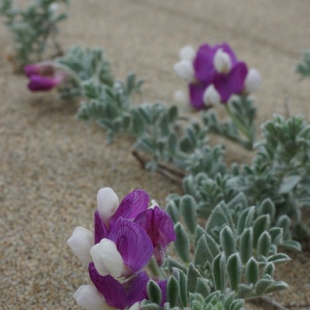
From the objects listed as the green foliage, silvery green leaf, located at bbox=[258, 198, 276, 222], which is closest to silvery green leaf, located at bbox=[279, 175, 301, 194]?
silvery green leaf, located at bbox=[258, 198, 276, 222]

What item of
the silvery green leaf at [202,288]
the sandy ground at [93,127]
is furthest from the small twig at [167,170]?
the silvery green leaf at [202,288]

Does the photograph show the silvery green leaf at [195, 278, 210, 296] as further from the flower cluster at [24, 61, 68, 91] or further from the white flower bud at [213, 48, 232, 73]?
the flower cluster at [24, 61, 68, 91]

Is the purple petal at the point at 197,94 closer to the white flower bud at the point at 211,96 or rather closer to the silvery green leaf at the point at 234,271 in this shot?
the white flower bud at the point at 211,96

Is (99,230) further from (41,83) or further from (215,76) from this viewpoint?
(41,83)

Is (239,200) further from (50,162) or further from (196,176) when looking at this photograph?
(50,162)

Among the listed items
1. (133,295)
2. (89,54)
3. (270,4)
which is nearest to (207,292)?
(133,295)

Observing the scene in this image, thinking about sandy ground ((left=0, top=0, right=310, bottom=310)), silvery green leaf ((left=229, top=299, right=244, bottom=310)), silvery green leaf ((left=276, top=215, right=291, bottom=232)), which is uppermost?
silvery green leaf ((left=229, top=299, right=244, bottom=310))

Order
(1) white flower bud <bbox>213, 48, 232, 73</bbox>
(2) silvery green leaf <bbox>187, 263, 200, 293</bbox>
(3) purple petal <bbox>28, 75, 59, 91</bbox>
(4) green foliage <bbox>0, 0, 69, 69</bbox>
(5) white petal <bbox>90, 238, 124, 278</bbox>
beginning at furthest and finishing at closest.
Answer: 1. (4) green foliage <bbox>0, 0, 69, 69</bbox>
2. (3) purple petal <bbox>28, 75, 59, 91</bbox>
3. (1) white flower bud <bbox>213, 48, 232, 73</bbox>
4. (2) silvery green leaf <bbox>187, 263, 200, 293</bbox>
5. (5) white petal <bbox>90, 238, 124, 278</bbox>
